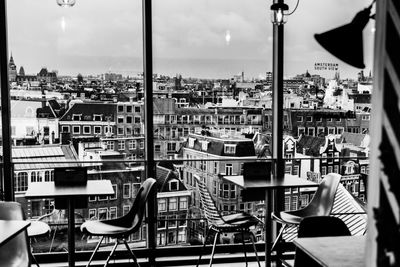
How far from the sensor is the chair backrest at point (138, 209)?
4.78 m

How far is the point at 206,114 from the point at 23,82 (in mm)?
1974

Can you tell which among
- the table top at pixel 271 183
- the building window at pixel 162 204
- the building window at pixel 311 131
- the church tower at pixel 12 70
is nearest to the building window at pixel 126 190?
the building window at pixel 162 204

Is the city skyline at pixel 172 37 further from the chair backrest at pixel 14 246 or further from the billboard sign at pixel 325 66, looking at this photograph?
the chair backrest at pixel 14 246

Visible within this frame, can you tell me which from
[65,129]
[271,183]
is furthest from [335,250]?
[65,129]

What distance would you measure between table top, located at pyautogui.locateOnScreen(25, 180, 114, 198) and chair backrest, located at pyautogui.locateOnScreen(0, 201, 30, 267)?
0.45 m

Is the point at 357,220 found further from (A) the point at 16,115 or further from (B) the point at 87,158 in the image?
(A) the point at 16,115

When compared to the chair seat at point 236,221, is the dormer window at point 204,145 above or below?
above

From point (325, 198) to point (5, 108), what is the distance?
3297 mm

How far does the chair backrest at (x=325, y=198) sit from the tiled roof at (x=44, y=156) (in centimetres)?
248

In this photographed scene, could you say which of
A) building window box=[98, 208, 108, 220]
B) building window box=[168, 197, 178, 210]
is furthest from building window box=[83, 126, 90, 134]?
building window box=[168, 197, 178, 210]

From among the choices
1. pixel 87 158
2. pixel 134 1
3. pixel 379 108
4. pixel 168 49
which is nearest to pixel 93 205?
pixel 87 158

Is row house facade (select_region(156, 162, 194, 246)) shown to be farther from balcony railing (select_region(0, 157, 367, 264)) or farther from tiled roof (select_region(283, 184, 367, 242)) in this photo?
tiled roof (select_region(283, 184, 367, 242))

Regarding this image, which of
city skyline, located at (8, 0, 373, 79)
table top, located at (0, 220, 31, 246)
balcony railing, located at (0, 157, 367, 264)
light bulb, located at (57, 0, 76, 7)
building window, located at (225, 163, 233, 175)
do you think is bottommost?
balcony railing, located at (0, 157, 367, 264)

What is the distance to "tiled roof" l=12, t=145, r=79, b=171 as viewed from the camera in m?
5.65
